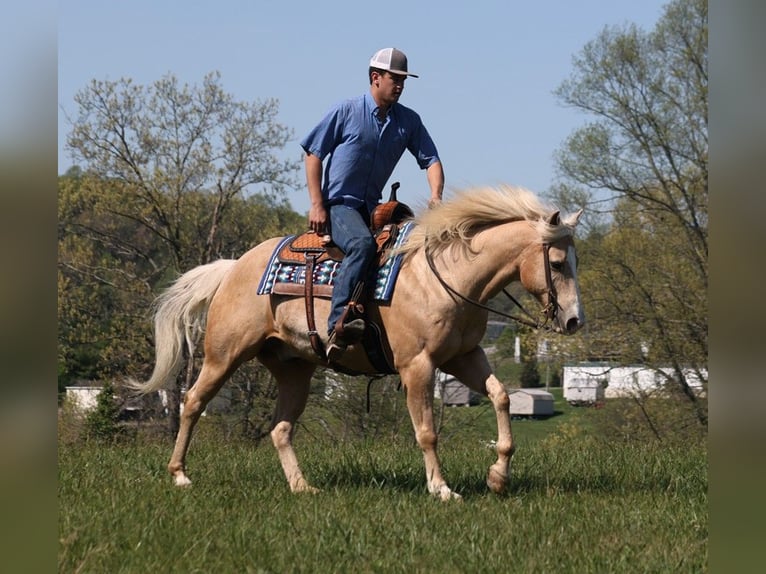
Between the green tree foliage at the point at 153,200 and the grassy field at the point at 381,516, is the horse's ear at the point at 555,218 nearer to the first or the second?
the grassy field at the point at 381,516

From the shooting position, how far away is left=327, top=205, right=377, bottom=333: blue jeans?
24.9ft

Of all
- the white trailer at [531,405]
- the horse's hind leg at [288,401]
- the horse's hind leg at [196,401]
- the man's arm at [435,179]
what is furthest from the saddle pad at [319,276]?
the white trailer at [531,405]

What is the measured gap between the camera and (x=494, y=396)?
750cm

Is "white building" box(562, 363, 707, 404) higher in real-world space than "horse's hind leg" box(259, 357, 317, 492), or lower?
lower

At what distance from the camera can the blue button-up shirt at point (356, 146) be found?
7.84 metres

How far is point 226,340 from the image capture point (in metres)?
8.36

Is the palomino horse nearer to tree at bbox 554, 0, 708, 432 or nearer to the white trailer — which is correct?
tree at bbox 554, 0, 708, 432

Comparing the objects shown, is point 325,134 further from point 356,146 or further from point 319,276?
point 319,276

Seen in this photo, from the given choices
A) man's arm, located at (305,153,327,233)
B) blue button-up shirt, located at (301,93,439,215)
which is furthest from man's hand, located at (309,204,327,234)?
blue button-up shirt, located at (301,93,439,215)

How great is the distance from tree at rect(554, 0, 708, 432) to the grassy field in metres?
23.5

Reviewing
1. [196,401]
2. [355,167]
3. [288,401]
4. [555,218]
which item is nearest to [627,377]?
[288,401]
